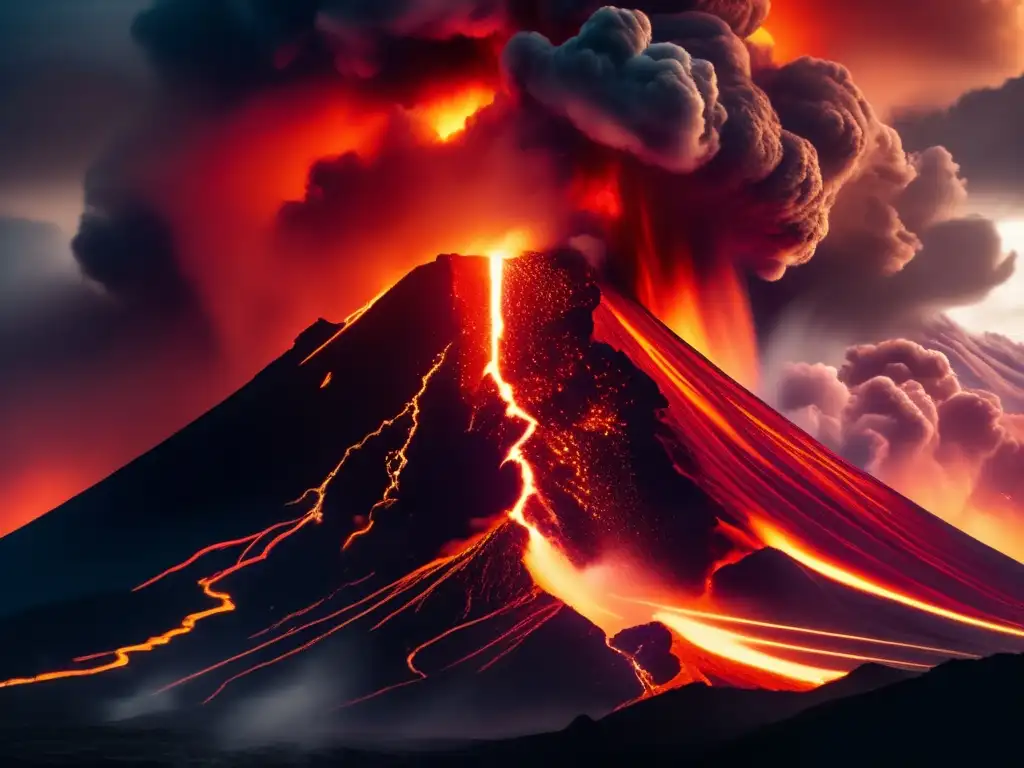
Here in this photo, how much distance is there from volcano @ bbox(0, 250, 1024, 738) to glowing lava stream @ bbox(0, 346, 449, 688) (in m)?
0.06

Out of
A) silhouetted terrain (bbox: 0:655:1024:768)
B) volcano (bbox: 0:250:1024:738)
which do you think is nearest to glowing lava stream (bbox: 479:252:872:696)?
volcano (bbox: 0:250:1024:738)

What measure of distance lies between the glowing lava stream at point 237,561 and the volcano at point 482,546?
6 cm

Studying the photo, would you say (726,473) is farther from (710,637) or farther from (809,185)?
(809,185)

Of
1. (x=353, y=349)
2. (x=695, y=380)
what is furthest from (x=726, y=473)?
(x=353, y=349)

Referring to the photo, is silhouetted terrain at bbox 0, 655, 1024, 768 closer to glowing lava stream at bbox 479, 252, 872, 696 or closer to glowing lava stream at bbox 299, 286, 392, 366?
glowing lava stream at bbox 479, 252, 872, 696

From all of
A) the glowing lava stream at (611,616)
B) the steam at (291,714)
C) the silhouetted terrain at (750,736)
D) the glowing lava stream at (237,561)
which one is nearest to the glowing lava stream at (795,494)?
the glowing lava stream at (611,616)

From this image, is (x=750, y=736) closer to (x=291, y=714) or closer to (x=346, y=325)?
(x=291, y=714)

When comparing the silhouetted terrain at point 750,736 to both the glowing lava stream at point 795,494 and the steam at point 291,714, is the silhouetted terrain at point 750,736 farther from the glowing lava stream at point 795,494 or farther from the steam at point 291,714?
the glowing lava stream at point 795,494

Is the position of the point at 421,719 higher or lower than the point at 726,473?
lower

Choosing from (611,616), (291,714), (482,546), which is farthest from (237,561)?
(611,616)

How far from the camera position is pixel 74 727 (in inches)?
971

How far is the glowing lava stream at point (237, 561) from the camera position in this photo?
27156 mm

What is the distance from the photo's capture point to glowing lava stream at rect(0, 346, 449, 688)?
27156mm

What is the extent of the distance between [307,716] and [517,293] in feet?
38.5
